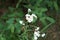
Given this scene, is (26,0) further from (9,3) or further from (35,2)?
(9,3)

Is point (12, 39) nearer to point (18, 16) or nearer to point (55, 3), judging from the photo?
point (18, 16)

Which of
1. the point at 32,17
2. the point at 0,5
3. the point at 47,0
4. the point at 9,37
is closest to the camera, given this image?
the point at 32,17

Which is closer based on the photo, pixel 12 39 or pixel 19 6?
pixel 12 39

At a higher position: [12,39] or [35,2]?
[35,2]

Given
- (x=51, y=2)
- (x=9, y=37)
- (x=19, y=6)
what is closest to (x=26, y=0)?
(x=19, y=6)

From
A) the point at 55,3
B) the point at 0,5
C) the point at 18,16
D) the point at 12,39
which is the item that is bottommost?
the point at 12,39

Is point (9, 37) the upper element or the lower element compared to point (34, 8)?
lower

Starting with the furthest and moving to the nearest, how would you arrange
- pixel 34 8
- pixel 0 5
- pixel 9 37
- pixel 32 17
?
pixel 0 5
pixel 34 8
pixel 9 37
pixel 32 17

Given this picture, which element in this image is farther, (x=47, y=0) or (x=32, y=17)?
(x=47, y=0)

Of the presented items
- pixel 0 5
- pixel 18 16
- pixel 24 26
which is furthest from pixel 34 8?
pixel 0 5
